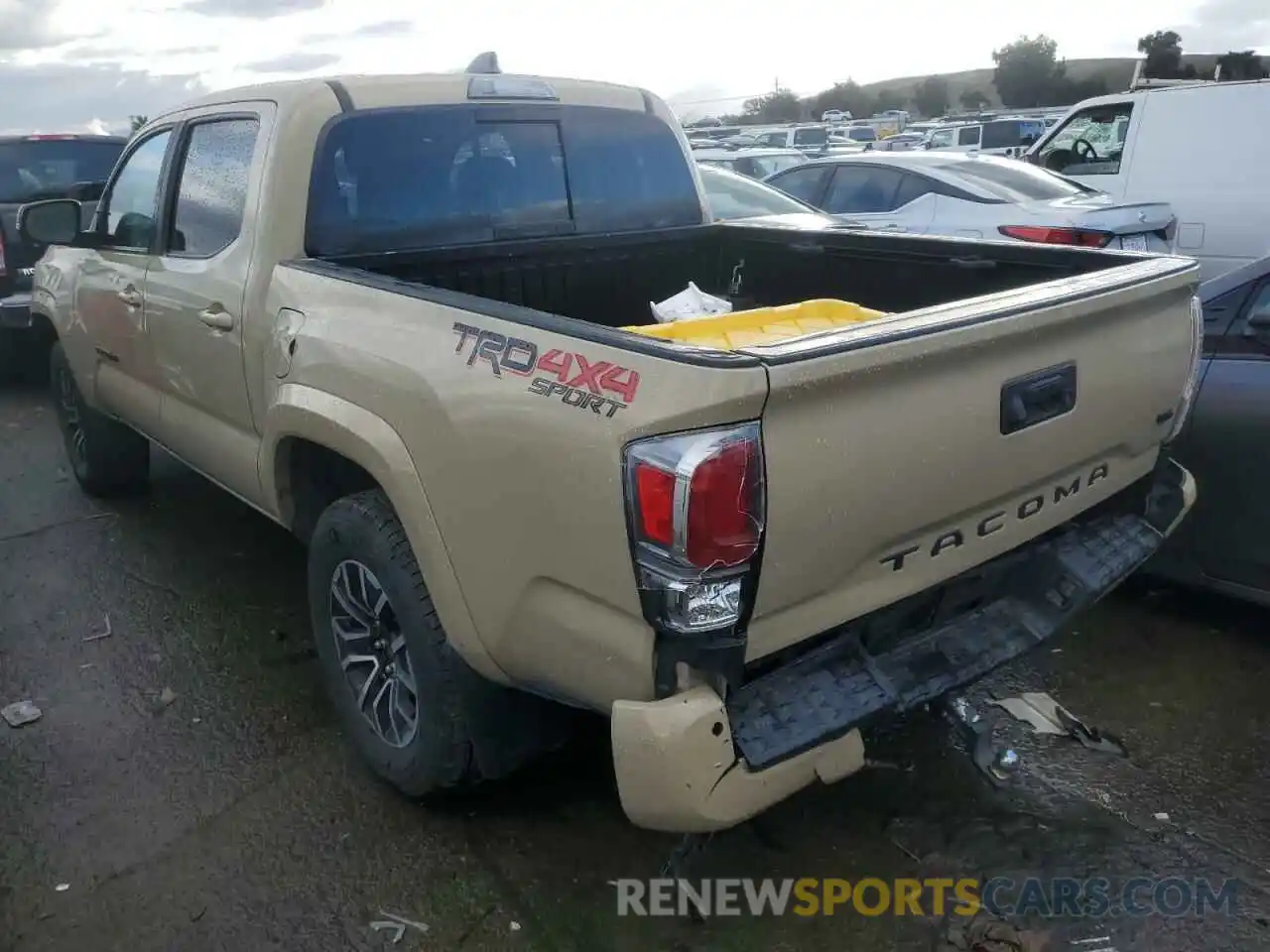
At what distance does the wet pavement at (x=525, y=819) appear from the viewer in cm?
271

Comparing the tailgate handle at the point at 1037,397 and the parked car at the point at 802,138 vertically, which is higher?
the tailgate handle at the point at 1037,397

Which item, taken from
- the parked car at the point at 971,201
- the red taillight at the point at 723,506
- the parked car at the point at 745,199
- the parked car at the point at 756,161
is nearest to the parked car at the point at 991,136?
the parked car at the point at 756,161

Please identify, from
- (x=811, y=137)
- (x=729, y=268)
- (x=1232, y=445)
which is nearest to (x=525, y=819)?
(x=729, y=268)

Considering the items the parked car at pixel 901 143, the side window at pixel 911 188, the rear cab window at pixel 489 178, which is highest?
the rear cab window at pixel 489 178

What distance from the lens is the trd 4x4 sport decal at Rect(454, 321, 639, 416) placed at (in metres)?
2.15

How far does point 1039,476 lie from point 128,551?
415 cm

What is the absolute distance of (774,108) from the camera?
63.4 metres

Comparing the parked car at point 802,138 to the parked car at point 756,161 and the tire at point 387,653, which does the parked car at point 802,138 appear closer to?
the parked car at point 756,161

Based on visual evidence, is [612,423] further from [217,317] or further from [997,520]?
[217,317]

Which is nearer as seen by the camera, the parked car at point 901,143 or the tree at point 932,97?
the parked car at point 901,143

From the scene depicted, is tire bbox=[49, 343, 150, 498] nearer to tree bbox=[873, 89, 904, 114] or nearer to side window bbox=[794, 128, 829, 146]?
side window bbox=[794, 128, 829, 146]

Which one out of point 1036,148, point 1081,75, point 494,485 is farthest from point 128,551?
point 1081,75

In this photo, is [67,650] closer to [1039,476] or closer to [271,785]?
[271,785]

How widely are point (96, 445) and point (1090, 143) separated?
8.65 meters
